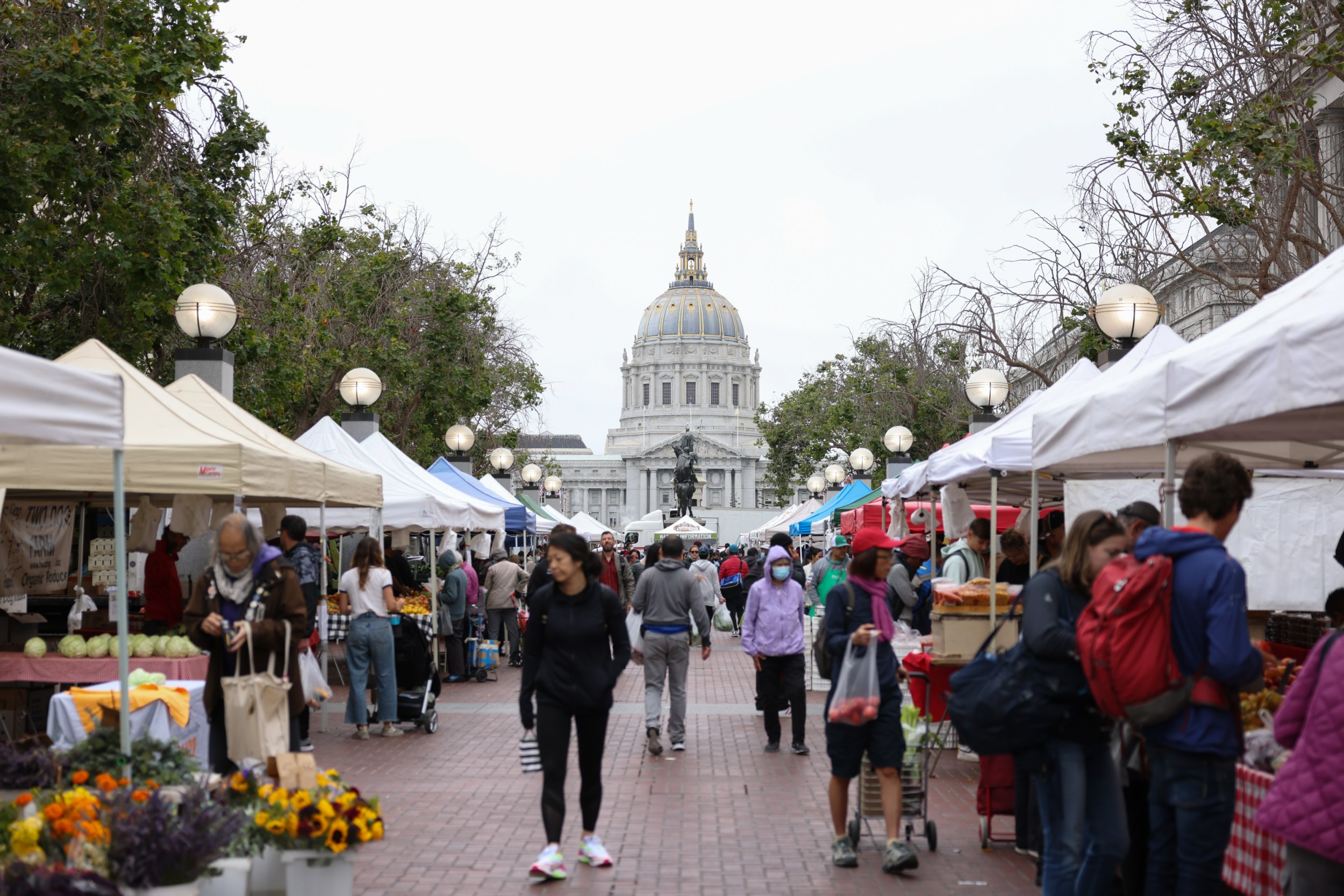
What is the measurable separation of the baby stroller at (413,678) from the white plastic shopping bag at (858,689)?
685cm

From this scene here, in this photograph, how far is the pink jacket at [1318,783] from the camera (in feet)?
13.8

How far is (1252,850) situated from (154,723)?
5.82 meters

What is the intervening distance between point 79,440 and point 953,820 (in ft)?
19.1

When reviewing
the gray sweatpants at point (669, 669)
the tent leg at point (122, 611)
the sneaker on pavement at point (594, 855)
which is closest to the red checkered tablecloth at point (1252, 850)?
the sneaker on pavement at point (594, 855)

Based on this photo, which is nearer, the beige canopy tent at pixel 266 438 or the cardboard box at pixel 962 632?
the cardboard box at pixel 962 632

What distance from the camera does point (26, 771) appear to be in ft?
21.2

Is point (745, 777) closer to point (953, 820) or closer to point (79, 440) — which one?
point (953, 820)

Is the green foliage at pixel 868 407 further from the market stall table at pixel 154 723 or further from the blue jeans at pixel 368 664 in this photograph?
the market stall table at pixel 154 723

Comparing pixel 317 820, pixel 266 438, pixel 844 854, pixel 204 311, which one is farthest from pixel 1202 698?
pixel 204 311

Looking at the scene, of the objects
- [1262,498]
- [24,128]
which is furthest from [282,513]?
[1262,498]

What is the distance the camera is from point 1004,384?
746 inches

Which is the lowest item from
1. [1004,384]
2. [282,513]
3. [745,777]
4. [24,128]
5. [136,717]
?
[745,777]

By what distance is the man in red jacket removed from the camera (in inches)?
477

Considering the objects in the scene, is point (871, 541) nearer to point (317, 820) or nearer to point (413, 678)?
point (317, 820)
